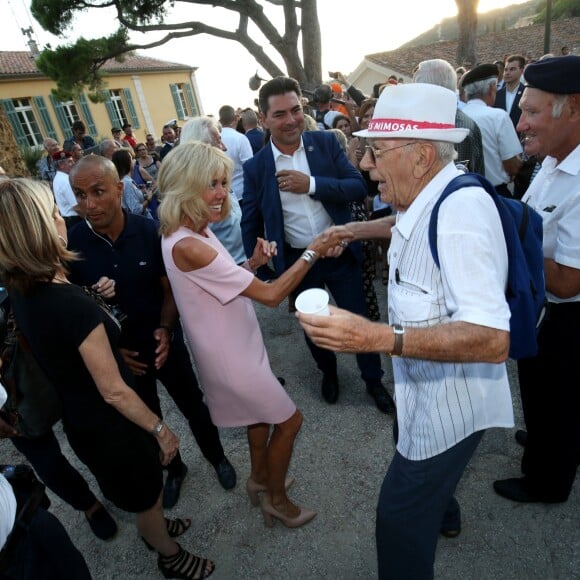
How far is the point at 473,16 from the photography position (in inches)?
698

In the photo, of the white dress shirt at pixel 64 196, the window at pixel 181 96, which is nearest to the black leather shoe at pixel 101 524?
the white dress shirt at pixel 64 196

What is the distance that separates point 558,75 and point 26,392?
286cm

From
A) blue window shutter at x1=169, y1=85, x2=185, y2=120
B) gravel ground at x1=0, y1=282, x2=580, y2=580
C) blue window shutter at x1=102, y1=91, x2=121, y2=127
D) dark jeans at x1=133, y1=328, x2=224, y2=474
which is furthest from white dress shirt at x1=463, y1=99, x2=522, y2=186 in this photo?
blue window shutter at x1=169, y1=85, x2=185, y2=120

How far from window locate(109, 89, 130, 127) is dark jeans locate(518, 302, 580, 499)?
32.1 meters

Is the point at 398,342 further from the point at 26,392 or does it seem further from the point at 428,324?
the point at 26,392

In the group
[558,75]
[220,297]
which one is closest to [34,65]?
[220,297]

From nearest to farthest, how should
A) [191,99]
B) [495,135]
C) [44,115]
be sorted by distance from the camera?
1. [495,135]
2. [44,115]
3. [191,99]

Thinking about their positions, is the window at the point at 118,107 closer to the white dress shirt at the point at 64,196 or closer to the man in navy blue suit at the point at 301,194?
the white dress shirt at the point at 64,196

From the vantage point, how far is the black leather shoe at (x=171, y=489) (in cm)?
266

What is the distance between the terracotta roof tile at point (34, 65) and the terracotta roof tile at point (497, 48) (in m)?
16.2

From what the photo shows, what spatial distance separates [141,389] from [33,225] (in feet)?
4.34

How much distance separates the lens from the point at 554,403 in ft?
6.57

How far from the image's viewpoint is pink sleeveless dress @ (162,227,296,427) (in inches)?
72.1

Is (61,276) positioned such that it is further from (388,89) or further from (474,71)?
(474,71)
